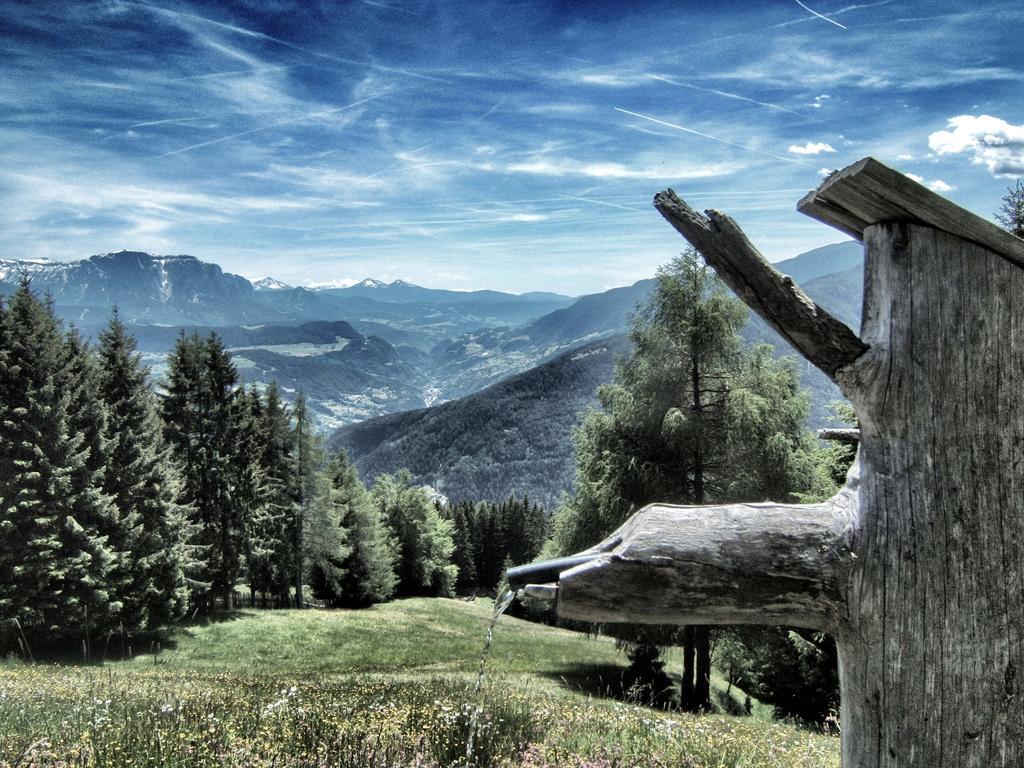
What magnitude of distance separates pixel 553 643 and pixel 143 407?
64.5 ft

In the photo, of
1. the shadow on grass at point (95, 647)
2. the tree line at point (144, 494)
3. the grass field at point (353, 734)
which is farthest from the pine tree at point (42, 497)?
the grass field at point (353, 734)

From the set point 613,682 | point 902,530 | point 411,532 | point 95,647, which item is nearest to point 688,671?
point 613,682

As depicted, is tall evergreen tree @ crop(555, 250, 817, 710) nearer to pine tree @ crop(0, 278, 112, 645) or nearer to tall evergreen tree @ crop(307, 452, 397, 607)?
pine tree @ crop(0, 278, 112, 645)

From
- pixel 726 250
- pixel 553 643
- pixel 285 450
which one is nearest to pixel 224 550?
pixel 285 450

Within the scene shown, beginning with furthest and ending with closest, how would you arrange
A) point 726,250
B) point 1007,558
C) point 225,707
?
1. point 225,707
2. point 726,250
3. point 1007,558

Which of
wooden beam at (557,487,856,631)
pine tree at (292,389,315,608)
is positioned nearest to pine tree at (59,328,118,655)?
pine tree at (292,389,315,608)

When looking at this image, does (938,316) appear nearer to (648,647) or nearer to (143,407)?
(648,647)

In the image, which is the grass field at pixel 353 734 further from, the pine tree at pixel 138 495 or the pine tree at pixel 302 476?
the pine tree at pixel 302 476

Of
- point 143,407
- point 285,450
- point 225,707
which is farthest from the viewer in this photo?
point 285,450

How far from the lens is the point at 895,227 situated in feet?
5.50

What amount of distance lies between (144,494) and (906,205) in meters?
27.4

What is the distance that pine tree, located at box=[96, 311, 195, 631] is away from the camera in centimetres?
2244

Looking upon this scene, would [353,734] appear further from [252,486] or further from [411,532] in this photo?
[411,532]

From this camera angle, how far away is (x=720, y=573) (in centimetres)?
159
